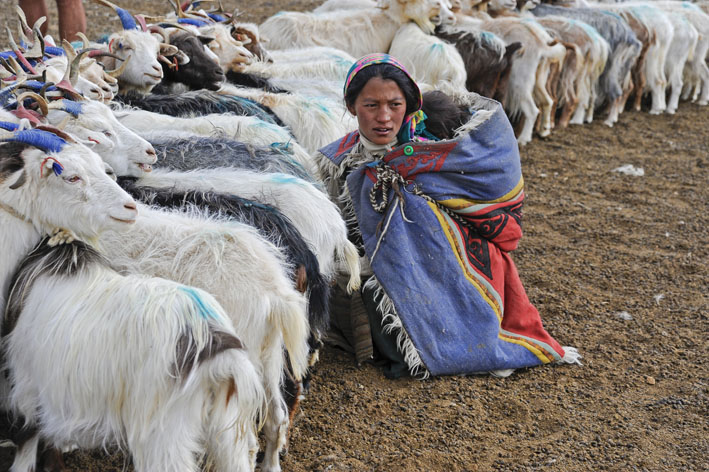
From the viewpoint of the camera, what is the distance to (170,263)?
238 centimetres

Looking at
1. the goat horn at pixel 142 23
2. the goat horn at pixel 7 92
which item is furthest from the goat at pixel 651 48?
the goat horn at pixel 7 92

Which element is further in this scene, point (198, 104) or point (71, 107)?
point (198, 104)

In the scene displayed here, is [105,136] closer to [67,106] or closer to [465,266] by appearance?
[67,106]

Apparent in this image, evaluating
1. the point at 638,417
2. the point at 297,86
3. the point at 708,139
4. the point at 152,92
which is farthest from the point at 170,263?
the point at 708,139

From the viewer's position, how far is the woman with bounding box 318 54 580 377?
3.28 m

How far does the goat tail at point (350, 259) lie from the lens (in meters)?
2.99

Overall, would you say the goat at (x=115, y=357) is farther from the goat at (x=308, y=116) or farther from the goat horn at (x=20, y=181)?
the goat at (x=308, y=116)

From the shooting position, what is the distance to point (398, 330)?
11.0 feet

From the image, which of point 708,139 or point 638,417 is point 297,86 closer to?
point 638,417

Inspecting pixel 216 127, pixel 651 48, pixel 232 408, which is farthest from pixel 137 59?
pixel 651 48

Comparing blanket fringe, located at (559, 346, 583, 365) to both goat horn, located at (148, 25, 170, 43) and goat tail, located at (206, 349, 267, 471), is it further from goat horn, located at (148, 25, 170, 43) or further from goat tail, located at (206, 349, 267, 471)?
goat horn, located at (148, 25, 170, 43)

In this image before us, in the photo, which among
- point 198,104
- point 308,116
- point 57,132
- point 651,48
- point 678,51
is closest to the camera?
point 57,132

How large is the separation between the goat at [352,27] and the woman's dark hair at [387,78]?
363cm

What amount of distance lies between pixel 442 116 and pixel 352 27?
12.4 feet
